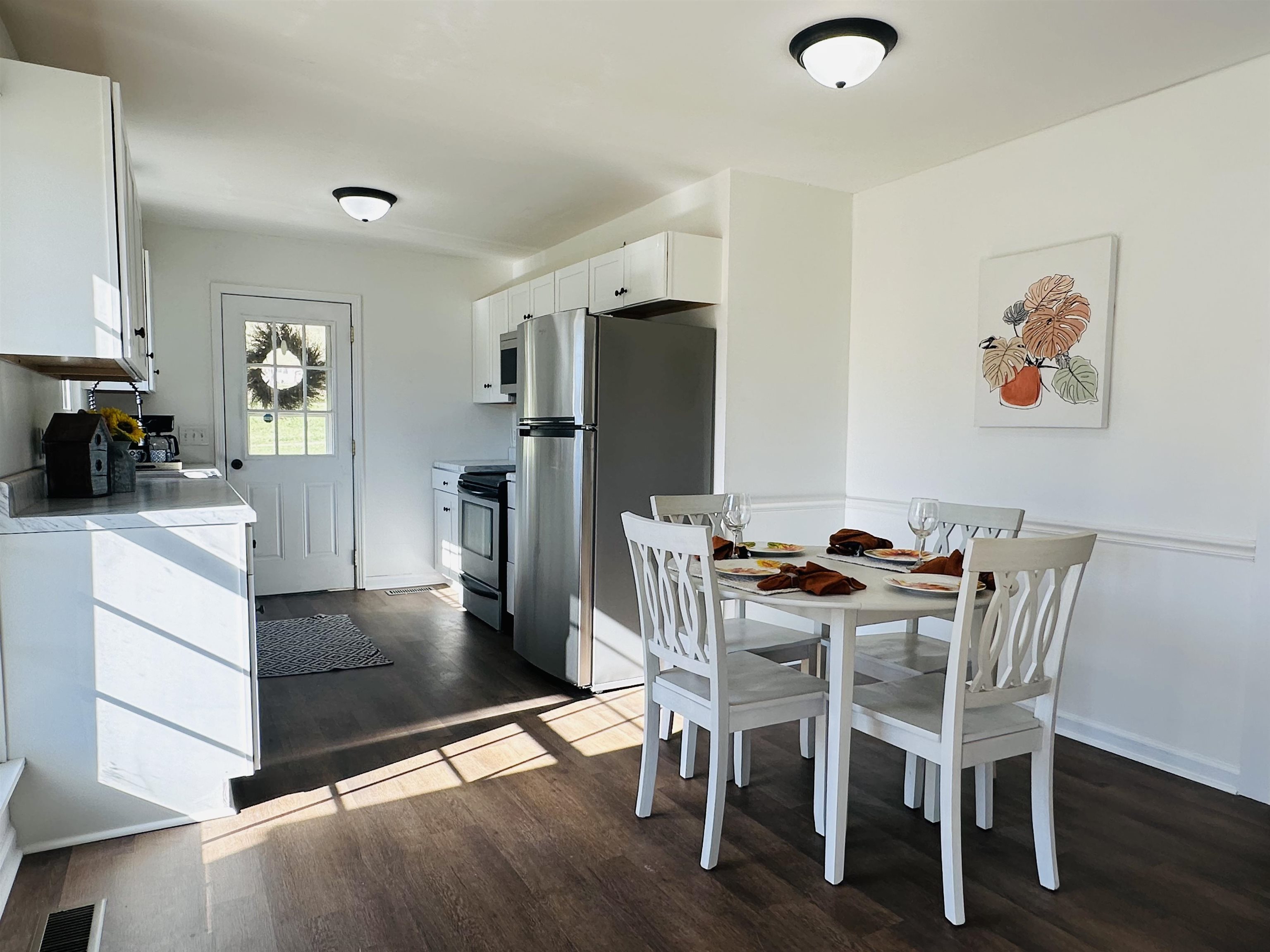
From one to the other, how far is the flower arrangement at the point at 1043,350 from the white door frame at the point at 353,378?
4006mm

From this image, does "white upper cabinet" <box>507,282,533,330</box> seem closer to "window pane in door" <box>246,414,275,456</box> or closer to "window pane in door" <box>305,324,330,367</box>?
"window pane in door" <box>305,324,330,367</box>

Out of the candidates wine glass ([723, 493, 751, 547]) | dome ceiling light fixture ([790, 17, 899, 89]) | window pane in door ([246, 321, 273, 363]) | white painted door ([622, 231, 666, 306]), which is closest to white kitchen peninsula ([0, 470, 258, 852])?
wine glass ([723, 493, 751, 547])

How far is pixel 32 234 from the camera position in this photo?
2131 millimetres

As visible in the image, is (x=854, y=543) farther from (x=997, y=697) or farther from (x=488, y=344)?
(x=488, y=344)

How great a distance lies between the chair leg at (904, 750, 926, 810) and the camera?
2506 millimetres

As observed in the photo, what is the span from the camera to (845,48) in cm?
242

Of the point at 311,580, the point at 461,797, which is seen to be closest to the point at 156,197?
the point at 311,580

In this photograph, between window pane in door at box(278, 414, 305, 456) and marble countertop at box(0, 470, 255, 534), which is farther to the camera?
window pane in door at box(278, 414, 305, 456)

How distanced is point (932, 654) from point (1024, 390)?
134cm

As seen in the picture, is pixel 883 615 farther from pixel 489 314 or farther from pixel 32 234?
pixel 489 314

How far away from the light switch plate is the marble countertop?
245 centimetres

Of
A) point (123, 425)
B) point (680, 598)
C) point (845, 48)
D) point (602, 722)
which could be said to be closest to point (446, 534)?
point (123, 425)

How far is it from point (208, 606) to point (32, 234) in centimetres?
109

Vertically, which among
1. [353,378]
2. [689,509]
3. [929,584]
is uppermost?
[353,378]
